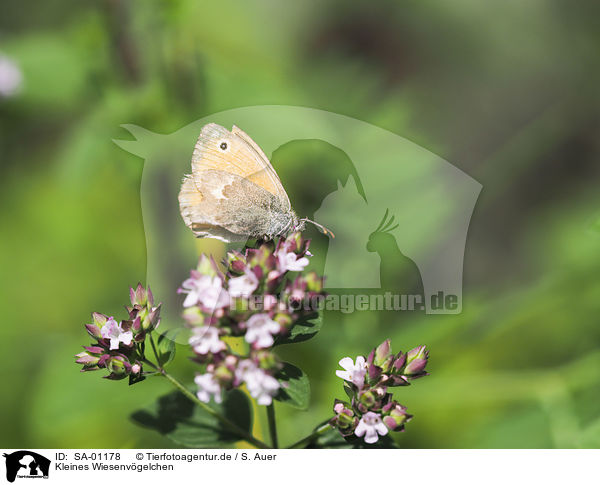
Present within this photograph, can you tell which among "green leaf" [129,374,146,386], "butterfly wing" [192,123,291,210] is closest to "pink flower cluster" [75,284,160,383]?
"green leaf" [129,374,146,386]

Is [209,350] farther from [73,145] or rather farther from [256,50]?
[256,50]

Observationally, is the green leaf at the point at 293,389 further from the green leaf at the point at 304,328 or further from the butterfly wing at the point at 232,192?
the butterfly wing at the point at 232,192

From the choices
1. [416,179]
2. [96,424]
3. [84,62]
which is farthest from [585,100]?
[96,424]
